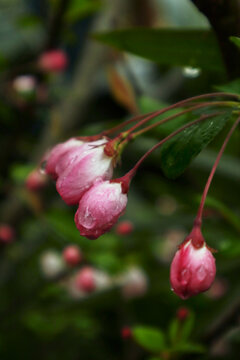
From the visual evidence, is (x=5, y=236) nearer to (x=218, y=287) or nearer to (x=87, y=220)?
(x=218, y=287)

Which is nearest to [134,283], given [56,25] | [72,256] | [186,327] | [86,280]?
[86,280]

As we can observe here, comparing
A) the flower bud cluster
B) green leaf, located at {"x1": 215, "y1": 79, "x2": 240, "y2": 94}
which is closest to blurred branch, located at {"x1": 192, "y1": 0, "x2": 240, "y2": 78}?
green leaf, located at {"x1": 215, "y1": 79, "x2": 240, "y2": 94}

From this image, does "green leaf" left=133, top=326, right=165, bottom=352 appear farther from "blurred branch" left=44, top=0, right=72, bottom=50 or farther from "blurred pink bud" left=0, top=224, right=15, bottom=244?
"blurred branch" left=44, top=0, right=72, bottom=50

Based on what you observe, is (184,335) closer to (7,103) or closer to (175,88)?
(175,88)

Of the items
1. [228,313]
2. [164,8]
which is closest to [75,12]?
[228,313]

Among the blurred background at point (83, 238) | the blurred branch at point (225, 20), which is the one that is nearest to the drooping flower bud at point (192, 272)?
the blurred branch at point (225, 20)

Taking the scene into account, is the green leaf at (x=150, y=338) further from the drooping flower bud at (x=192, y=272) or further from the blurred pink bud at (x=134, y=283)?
the blurred pink bud at (x=134, y=283)

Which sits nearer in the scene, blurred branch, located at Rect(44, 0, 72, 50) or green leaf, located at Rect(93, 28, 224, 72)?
green leaf, located at Rect(93, 28, 224, 72)
